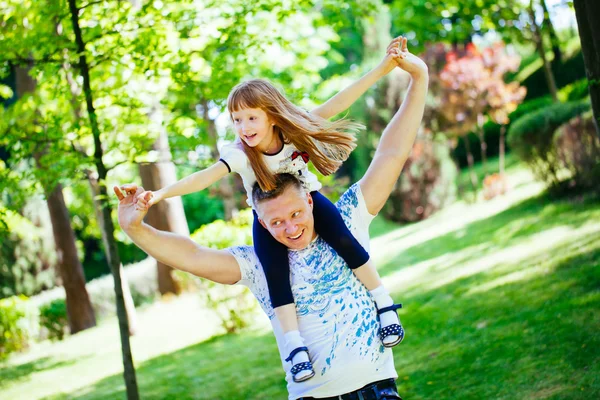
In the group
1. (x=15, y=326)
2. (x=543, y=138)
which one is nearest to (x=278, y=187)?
(x=543, y=138)

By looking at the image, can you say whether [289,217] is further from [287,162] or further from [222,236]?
[222,236]

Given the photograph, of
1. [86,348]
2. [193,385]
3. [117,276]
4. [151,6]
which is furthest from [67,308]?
[151,6]

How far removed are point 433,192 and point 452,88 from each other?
8.89 feet

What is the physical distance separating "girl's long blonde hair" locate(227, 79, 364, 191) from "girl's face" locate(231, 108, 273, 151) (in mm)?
20

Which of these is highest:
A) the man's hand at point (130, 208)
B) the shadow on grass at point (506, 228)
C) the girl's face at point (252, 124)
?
the girl's face at point (252, 124)

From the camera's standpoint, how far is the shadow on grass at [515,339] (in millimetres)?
4312

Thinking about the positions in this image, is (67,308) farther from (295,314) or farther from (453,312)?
(295,314)

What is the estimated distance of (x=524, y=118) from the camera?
35.0ft

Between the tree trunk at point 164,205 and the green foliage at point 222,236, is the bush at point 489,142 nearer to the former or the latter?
the tree trunk at point 164,205

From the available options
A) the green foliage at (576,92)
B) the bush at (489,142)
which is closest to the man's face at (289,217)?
the green foliage at (576,92)

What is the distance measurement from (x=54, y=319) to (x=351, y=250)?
39.4ft

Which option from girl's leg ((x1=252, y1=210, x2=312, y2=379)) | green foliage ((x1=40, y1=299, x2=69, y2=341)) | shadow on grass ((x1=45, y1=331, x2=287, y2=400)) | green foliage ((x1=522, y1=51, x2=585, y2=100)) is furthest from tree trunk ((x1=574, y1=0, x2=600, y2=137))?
green foliage ((x1=522, y1=51, x2=585, y2=100))

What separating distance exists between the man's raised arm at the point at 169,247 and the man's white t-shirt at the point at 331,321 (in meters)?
0.12

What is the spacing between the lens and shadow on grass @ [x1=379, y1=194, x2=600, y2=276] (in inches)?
360
